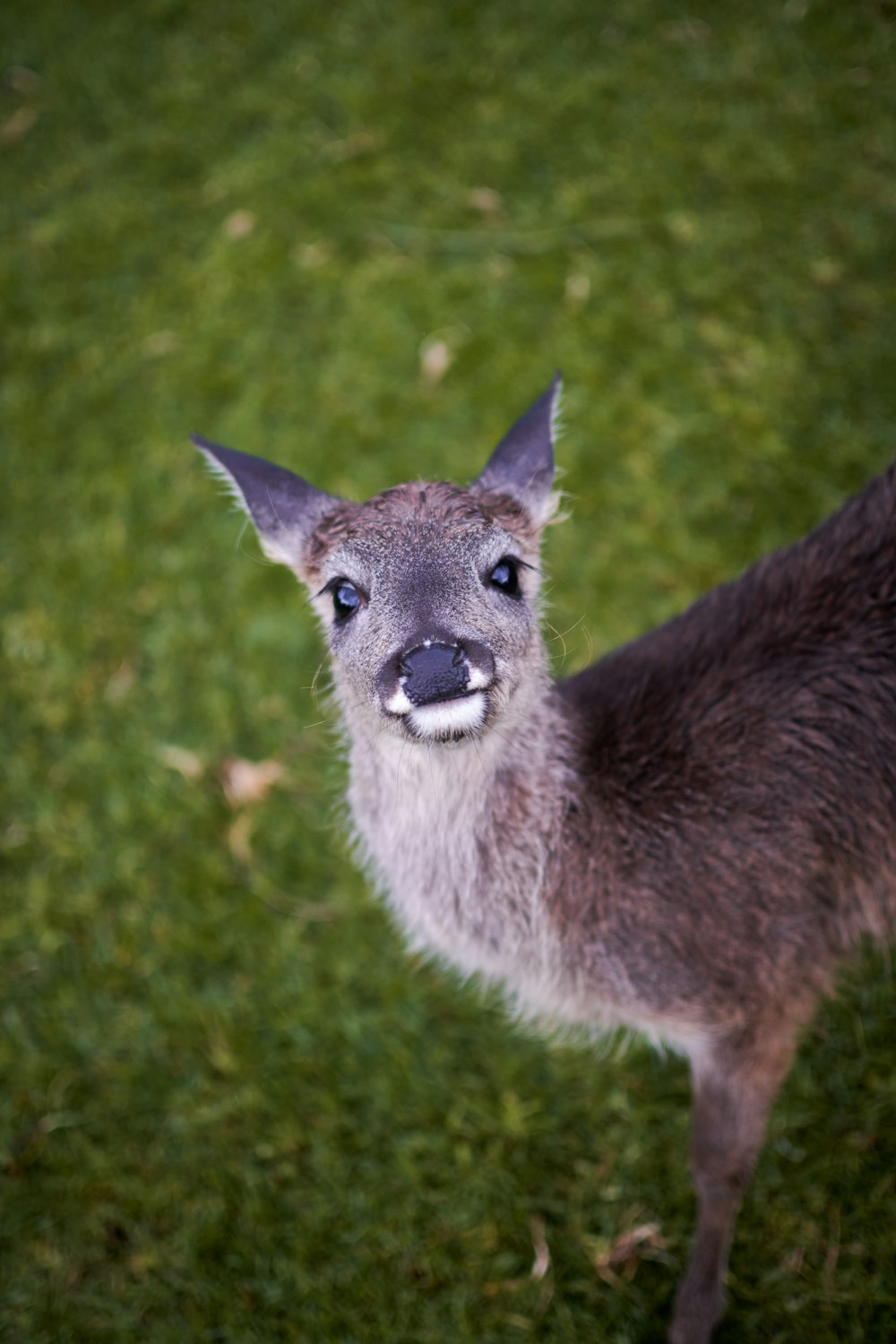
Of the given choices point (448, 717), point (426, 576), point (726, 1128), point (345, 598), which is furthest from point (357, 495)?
point (726, 1128)

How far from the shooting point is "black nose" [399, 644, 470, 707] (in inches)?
86.7

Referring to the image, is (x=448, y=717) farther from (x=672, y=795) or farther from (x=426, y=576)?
(x=672, y=795)

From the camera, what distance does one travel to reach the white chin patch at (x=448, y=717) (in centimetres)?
224

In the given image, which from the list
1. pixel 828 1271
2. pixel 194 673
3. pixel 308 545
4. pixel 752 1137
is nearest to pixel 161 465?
pixel 194 673

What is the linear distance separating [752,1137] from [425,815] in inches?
48.6

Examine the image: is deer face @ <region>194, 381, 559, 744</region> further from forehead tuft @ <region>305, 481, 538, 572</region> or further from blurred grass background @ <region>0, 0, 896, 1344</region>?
blurred grass background @ <region>0, 0, 896, 1344</region>

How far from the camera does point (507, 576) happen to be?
2535 millimetres

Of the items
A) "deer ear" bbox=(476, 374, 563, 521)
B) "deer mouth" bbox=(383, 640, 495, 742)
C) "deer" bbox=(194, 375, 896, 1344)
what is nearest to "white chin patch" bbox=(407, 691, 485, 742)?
"deer mouth" bbox=(383, 640, 495, 742)

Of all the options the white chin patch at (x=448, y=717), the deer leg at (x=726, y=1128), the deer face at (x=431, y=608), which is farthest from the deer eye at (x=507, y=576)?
the deer leg at (x=726, y=1128)

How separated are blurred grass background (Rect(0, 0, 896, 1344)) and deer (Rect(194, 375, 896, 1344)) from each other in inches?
28.9

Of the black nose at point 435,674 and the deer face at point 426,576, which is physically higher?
the deer face at point 426,576

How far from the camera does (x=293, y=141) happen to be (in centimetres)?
617

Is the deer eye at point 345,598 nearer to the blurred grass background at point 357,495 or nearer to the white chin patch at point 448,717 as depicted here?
the white chin patch at point 448,717

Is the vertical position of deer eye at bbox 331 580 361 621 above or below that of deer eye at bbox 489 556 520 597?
below
